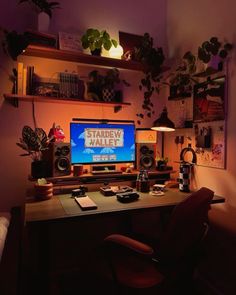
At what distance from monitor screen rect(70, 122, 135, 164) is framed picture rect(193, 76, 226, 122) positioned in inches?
23.3

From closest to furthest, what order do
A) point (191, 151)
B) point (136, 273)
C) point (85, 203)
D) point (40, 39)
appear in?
point (136, 273)
point (85, 203)
point (40, 39)
point (191, 151)

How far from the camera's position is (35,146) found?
1.75 metres

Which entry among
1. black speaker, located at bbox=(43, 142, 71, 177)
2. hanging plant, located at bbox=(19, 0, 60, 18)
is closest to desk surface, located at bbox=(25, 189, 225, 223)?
black speaker, located at bbox=(43, 142, 71, 177)

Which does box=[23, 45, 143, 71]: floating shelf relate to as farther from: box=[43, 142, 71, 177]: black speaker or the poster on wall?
the poster on wall

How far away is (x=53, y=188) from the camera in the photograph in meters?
1.84

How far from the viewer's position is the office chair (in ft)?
3.76

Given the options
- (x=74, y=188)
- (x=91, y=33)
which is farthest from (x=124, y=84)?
(x=74, y=188)

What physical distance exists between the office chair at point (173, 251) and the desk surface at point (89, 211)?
29 centimetres

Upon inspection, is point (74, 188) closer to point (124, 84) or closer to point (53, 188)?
point (53, 188)

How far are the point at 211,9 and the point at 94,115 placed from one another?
4.29 ft

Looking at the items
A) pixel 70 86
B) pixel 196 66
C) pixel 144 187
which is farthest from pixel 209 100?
pixel 70 86

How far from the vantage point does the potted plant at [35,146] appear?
1738 millimetres

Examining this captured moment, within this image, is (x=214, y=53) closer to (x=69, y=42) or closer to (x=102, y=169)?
(x=69, y=42)

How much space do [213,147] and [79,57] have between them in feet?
4.37
